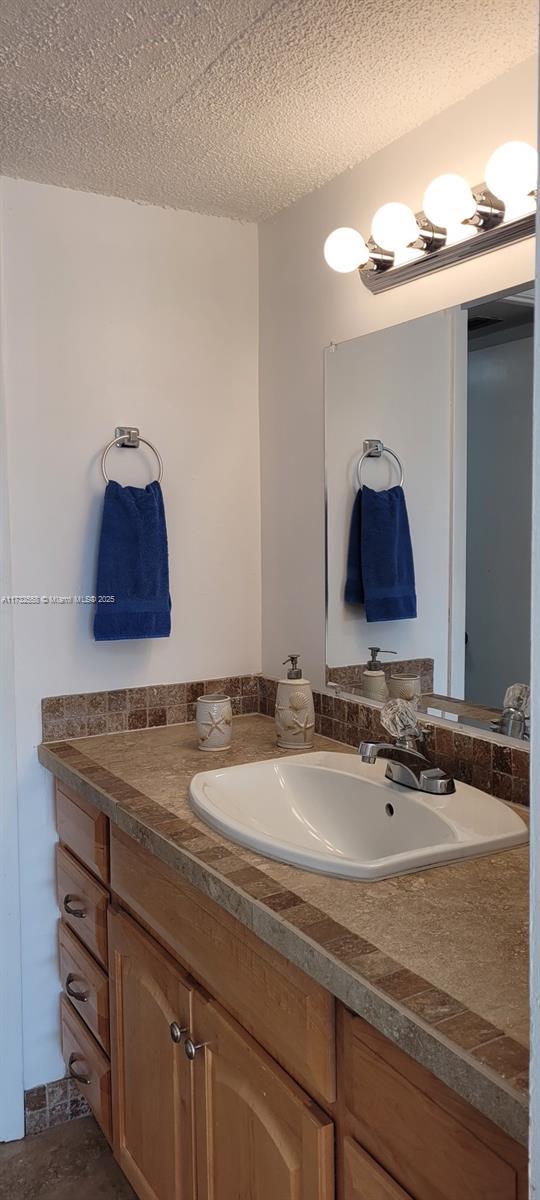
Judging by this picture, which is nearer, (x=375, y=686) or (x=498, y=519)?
(x=498, y=519)

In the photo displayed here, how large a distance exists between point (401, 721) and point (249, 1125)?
2.28 ft

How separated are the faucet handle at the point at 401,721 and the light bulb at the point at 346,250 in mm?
858

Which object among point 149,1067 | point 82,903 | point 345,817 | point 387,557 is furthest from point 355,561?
point 149,1067

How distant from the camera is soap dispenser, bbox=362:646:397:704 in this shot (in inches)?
70.8

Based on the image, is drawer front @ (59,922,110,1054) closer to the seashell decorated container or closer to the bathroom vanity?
the bathroom vanity

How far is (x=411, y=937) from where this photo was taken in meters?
1.00

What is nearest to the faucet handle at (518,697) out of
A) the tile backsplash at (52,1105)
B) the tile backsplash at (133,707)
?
the tile backsplash at (133,707)

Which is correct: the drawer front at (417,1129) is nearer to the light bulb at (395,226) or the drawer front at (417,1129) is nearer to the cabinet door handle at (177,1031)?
the cabinet door handle at (177,1031)

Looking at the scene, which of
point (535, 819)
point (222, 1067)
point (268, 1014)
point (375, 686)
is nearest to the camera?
point (535, 819)

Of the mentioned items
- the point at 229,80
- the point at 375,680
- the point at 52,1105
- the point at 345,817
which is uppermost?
the point at 229,80

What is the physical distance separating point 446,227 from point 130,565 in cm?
97

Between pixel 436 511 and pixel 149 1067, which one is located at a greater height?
pixel 436 511

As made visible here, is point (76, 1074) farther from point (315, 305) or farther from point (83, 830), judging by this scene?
point (315, 305)

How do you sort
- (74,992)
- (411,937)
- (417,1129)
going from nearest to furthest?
(417,1129) < (411,937) < (74,992)
